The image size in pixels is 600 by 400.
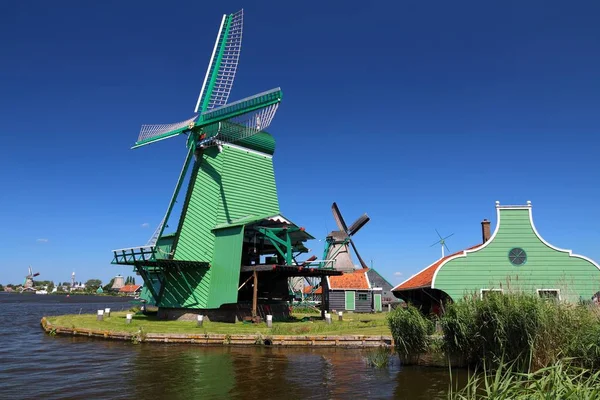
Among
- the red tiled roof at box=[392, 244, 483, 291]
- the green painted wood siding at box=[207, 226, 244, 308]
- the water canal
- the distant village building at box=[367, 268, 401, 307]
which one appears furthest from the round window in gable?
the distant village building at box=[367, 268, 401, 307]

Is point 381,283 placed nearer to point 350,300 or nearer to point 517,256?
point 350,300

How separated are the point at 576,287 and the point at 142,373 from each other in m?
16.4

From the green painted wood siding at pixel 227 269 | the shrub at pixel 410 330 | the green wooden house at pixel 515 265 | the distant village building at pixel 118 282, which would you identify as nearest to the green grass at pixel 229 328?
the green painted wood siding at pixel 227 269

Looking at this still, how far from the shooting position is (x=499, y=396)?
5145mm

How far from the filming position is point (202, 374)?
45.6 feet

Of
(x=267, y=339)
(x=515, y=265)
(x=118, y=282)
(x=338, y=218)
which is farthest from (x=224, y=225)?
(x=118, y=282)

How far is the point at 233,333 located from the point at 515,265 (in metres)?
12.7

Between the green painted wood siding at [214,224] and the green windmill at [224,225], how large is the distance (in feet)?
0.19

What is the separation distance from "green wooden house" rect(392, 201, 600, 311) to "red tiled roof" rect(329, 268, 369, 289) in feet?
68.4

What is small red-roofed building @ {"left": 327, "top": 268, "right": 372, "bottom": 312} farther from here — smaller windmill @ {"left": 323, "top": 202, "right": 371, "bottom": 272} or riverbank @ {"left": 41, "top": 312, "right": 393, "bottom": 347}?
riverbank @ {"left": 41, "top": 312, "right": 393, "bottom": 347}

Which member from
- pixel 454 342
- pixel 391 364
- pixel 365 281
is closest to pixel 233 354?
pixel 391 364

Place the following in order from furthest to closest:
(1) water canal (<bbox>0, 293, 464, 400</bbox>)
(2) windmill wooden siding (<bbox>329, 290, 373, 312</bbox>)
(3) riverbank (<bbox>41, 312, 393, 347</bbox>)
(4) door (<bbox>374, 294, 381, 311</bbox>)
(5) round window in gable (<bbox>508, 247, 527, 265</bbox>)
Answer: (4) door (<bbox>374, 294, 381, 311</bbox>) < (2) windmill wooden siding (<bbox>329, 290, 373, 312</bbox>) < (3) riverbank (<bbox>41, 312, 393, 347</bbox>) < (5) round window in gable (<bbox>508, 247, 527, 265</bbox>) < (1) water canal (<bbox>0, 293, 464, 400</bbox>)

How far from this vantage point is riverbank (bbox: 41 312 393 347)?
19.7 metres

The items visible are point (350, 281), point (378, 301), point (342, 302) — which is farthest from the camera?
point (378, 301)
